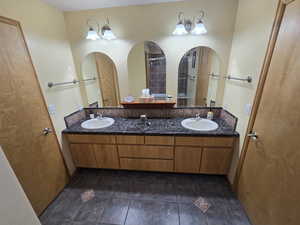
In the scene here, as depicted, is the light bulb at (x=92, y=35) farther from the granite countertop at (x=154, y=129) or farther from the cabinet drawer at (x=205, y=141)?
the cabinet drawer at (x=205, y=141)

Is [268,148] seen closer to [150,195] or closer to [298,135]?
[298,135]

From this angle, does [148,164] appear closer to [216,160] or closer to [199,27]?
[216,160]

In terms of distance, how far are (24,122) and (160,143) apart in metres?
1.59

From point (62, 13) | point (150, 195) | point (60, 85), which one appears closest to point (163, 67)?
point (60, 85)

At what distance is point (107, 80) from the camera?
7.58 feet

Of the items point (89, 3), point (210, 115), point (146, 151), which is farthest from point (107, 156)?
point (89, 3)

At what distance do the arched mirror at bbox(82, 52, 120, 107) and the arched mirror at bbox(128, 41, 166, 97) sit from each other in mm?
304

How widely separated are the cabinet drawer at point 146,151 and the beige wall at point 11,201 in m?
1.30

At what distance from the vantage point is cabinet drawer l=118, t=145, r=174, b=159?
74.4 inches

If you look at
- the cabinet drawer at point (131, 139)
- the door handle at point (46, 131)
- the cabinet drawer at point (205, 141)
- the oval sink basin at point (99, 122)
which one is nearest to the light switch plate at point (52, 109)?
the door handle at point (46, 131)

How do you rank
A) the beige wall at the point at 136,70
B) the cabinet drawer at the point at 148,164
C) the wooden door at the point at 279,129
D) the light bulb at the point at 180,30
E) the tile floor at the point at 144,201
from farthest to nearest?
the beige wall at the point at 136,70 < the cabinet drawer at the point at 148,164 < the light bulb at the point at 180,30 < the tile floor at the point at 144,201 < the wooden door at the point at 279,129

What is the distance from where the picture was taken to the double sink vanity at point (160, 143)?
5.89 ft

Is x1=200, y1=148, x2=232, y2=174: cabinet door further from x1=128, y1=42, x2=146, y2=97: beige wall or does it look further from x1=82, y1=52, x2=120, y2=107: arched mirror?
x1=82, y1=52, x2=120, y2=107: arched mirror

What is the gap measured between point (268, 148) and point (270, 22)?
1136 mm
